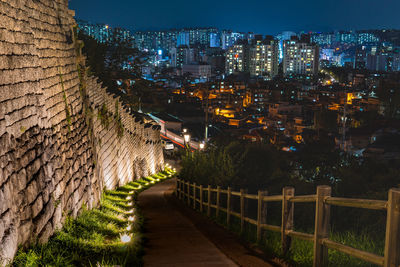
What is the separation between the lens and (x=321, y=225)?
478cm

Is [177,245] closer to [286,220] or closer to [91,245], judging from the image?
[91,245]

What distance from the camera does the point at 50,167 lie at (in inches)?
258

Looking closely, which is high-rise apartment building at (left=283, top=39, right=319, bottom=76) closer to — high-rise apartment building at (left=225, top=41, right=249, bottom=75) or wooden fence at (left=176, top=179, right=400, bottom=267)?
high-rise apartment building at (left=225, top=41, right=249, bottom=75)

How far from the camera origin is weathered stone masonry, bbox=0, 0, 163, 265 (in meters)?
5.01

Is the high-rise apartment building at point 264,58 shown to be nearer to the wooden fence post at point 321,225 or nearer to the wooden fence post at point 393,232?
A: the wooden fence post at point 321,225

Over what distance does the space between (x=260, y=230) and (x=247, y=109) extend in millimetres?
94225

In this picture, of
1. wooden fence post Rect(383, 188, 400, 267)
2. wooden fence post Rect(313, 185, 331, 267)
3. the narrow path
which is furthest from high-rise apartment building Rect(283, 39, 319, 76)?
wooden fence post Rect(383, 188, 400, 267)

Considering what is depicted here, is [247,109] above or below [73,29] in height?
below

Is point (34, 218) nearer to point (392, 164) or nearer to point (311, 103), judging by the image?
point (392, 164)

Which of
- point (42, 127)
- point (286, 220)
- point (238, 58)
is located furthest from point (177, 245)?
point (238, 58)

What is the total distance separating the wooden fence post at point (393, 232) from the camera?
360 cm

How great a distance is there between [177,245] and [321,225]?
2.75 metres

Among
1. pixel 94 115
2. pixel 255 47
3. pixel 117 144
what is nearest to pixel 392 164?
pixel 117 144

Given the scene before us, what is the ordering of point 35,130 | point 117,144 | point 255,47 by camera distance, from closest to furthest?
point 35,130 → point 117,144 → point 255,47
